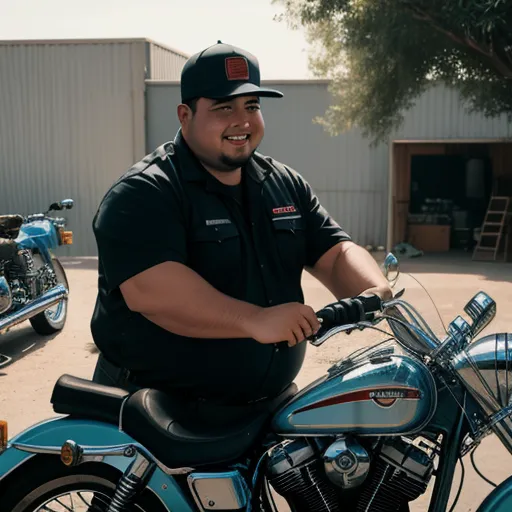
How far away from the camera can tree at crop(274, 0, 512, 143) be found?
12.6 m

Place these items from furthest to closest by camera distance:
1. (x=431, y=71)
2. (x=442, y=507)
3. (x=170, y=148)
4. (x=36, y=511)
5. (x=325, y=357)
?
1. (x=431, y=71)
2. (x=325, y=357)
3. (x=170, y=148)
4. (x=36, y=511)
5. (x=442, y=507)

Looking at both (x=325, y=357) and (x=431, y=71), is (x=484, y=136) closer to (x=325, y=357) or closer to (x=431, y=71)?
(x=431, y=71)

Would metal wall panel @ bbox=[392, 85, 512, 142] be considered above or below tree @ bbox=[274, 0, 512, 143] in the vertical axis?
below

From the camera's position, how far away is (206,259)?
8.25 ft

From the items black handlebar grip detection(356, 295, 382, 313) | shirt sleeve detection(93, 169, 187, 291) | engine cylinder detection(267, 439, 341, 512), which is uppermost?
shirt sleeve detection(93, 169, 187, 291)

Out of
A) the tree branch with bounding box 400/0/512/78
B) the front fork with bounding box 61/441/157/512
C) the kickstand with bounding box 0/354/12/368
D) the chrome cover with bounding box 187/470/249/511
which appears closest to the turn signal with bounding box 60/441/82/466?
the front fork with bounding box 61/441/157/512

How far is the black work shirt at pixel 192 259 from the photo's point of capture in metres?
2.39

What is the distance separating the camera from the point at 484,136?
15656 mm

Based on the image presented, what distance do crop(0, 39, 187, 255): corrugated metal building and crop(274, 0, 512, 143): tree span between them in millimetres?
3851

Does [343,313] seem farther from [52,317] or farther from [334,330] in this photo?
[52,317]

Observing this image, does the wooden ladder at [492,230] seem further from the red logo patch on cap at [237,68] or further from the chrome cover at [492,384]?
the chrome cover at [492,384]

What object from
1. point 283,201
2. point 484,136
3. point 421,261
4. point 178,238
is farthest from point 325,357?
point 484,136

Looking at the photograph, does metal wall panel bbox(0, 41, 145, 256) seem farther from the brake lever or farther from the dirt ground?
the brake lever

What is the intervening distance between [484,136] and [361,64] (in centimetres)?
309
